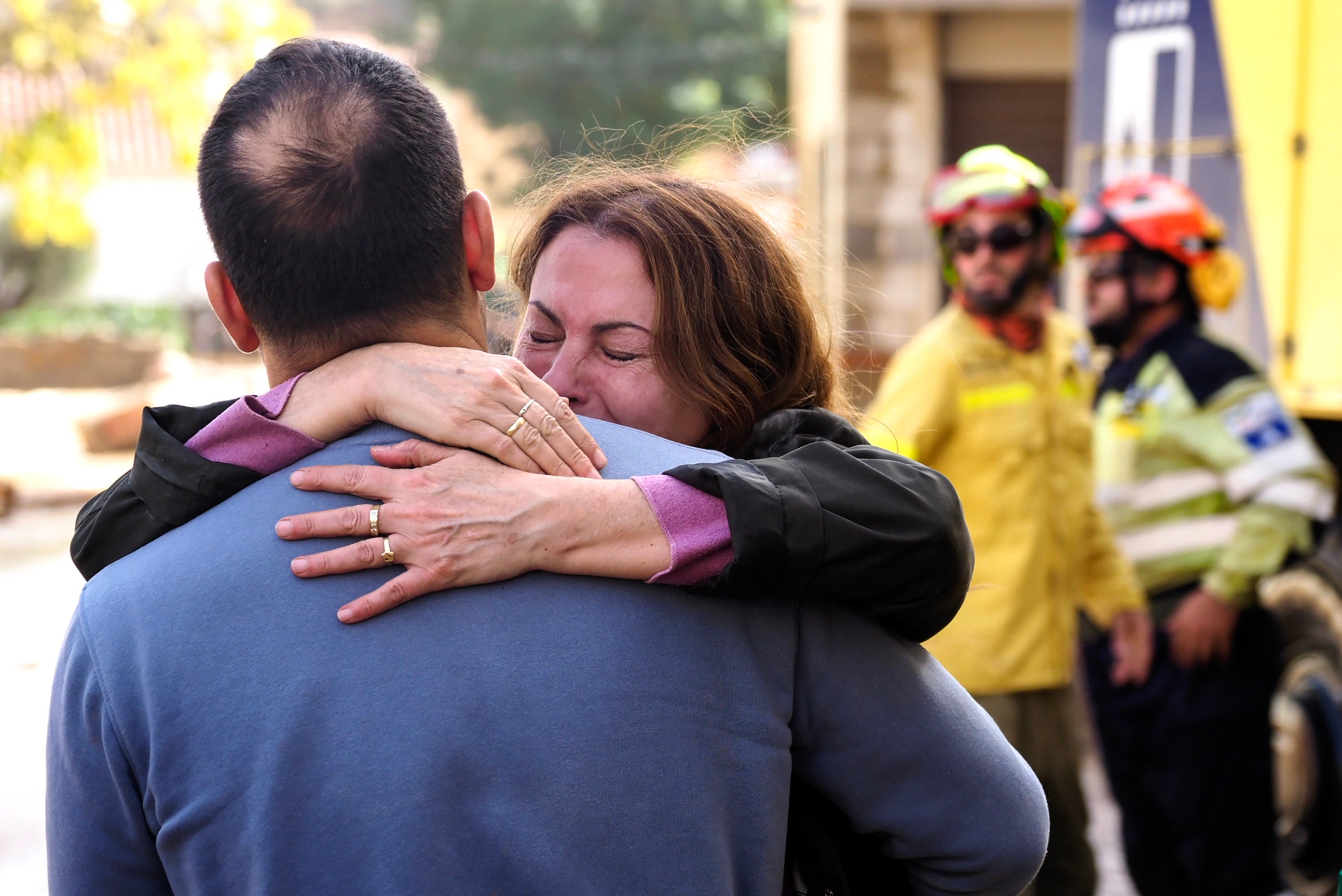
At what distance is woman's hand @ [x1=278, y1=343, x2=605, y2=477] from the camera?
1.31m

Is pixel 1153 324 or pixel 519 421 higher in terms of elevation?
pixel 519 421

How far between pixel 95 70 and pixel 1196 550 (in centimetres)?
1027

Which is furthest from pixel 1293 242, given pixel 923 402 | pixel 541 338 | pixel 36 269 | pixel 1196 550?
pixel 36 269

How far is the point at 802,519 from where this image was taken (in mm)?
1327

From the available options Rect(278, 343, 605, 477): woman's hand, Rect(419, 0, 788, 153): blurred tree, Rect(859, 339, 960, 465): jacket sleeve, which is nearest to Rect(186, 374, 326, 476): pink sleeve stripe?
Rect(278, 343, 605, 477): woman's hand

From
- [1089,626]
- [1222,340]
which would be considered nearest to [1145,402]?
[1222,340]

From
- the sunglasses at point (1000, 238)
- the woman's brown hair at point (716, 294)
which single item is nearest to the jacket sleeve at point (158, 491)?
the woman's brown hair at point (716, 294)

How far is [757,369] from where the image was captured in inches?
70.5

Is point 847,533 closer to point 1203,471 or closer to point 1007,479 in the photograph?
point 1007,479

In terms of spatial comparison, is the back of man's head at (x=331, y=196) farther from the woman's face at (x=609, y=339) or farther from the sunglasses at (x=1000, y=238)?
the sunglasses at (x=1000, y=238)

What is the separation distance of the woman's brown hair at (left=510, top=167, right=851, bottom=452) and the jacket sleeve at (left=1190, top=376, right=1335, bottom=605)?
298 centimetres

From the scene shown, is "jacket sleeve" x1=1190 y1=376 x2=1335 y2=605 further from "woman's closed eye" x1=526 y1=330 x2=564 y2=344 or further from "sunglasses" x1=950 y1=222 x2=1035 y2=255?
"woman's closed eye" x1=526 y1=330 x2=564 y2=344

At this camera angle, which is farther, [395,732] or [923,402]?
[923,402]

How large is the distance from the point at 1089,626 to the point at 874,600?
145 inches
